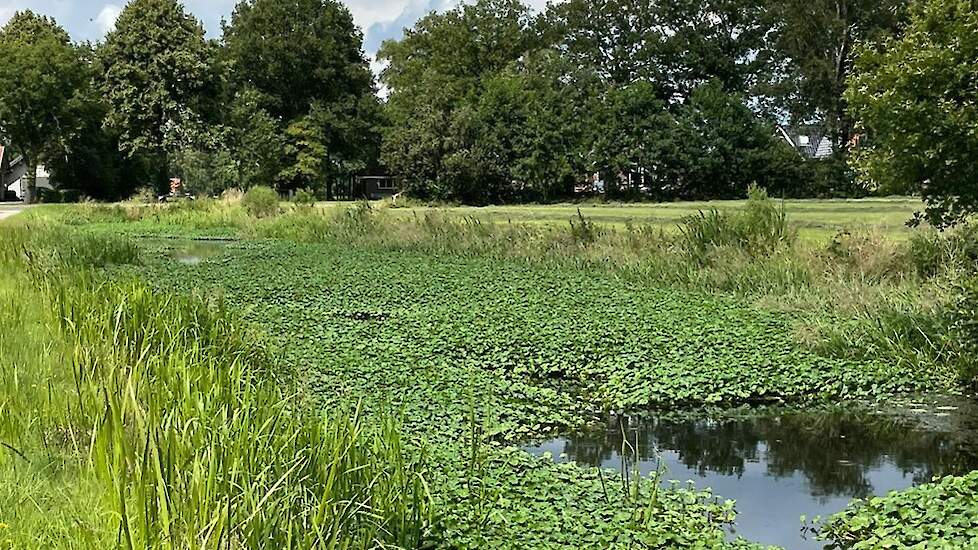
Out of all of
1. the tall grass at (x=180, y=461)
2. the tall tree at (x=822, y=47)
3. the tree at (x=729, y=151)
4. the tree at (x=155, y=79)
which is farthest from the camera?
the tree at (x=155, y=79)

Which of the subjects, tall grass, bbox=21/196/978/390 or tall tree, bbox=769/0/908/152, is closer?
tall grass, bbox=21/196/978/390

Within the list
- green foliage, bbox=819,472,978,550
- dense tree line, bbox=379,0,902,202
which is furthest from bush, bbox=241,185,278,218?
green foliage, bbox=819,472,978,550

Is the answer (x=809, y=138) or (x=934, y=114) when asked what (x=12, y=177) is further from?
(x=934, y=114)

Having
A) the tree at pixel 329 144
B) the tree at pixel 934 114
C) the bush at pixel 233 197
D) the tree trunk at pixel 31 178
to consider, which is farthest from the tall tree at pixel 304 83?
the tree at pixel 934 114

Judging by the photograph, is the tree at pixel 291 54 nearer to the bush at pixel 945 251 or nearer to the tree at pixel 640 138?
the tree at pixel 640 138

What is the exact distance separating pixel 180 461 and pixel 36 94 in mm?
40163

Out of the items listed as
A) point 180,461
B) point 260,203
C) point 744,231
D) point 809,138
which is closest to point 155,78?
point 260,203

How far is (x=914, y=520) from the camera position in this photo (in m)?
3.86

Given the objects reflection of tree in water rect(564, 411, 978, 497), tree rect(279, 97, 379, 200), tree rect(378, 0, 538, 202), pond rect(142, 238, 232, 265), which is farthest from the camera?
tree rect(279, 97, 379, 200)

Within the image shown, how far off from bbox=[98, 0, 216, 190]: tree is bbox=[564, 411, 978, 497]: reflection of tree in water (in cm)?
3777

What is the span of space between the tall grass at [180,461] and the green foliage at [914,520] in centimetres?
192

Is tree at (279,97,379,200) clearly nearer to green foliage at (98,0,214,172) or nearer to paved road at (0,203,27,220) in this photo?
green foliage at (98,0,214,172)

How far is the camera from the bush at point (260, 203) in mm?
25859

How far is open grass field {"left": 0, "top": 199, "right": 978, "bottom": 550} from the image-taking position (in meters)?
3.20
